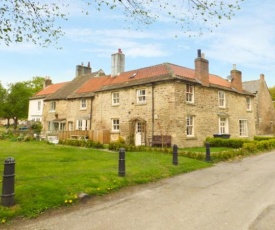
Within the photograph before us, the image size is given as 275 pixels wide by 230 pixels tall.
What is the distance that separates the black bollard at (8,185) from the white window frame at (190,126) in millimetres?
16449

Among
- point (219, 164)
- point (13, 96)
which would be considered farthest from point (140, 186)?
point (13, 96)

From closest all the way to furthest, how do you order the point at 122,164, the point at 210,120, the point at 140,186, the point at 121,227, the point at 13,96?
the point at 121,227 → the point at 140,186 → the point at 122,164 → the point at 210,120 → the point at 13,96

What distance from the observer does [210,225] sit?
5.18m

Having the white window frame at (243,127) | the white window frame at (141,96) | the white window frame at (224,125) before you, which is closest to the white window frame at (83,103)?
the white window frame at (141,96)

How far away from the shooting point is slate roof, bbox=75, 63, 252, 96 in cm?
2114

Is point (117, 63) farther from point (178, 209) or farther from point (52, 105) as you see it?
point (178, 209)

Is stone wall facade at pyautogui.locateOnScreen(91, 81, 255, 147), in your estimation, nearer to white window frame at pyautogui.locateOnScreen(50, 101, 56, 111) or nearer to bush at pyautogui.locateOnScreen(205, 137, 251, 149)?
bush at pyautogui.locateOnScreen(205, 137, 251, 149)

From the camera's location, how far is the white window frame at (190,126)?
20969mm

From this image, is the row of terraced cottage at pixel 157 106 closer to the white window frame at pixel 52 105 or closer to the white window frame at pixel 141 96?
the white window frame at pixel 141 96

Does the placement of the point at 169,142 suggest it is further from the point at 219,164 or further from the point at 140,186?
the point at 140,186

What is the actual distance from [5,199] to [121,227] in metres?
2.94

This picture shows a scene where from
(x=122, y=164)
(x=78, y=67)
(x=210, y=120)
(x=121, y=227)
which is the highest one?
(x=78, y=67)

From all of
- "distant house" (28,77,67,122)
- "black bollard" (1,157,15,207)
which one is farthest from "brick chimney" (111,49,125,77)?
"black bollard" (1,157,15,207)

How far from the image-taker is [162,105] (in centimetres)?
2038
